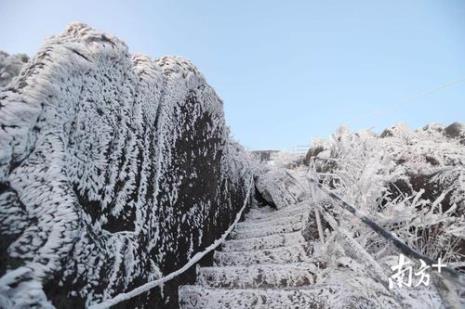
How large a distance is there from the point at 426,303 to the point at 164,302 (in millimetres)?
1817

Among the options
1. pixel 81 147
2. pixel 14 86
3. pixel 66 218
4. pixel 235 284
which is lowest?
pixel 235 284

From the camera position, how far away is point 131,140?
8.39 ft

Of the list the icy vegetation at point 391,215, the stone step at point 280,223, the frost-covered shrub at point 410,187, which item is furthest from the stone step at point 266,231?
the frost-covered shrub at point 410,187

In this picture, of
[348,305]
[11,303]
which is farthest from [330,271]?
[11,303]

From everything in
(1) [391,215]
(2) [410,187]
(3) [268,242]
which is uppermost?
(2) [410,187]

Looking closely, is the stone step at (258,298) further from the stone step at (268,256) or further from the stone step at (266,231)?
the stone step at (266,231)

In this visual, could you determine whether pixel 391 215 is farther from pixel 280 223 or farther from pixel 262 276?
A: pixel 280 223

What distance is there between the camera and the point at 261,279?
10.2 ft

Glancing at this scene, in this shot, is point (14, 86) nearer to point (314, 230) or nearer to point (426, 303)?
point (426, 303)

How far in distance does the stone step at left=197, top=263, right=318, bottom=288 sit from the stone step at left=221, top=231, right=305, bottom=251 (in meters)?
0.92

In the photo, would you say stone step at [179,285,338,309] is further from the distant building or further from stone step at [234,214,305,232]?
the distant building

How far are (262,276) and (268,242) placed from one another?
1.12 m

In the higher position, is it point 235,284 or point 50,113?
point 50,113

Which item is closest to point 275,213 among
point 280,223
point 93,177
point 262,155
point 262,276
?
point 280,223
